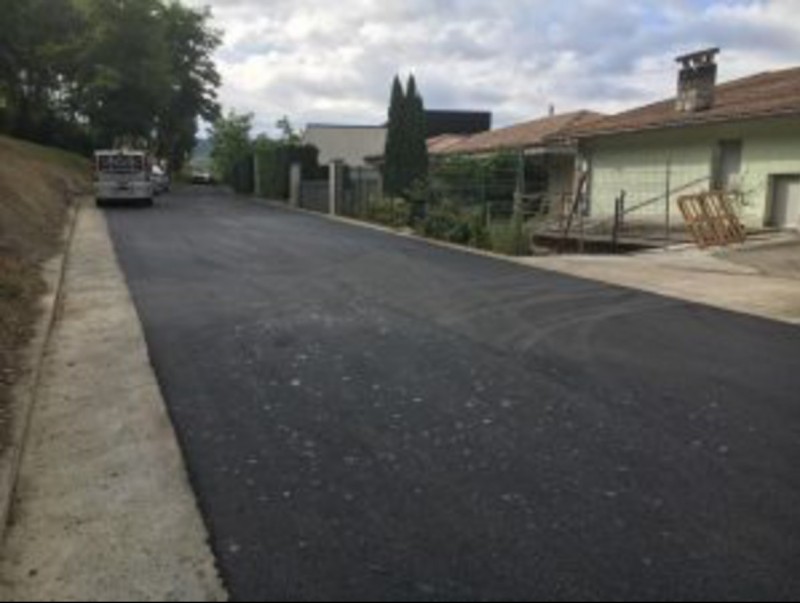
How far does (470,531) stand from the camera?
5594mm

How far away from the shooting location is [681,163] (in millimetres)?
28859

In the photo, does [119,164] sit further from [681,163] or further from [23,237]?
[681,163]

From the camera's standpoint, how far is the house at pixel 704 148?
82.4 feet

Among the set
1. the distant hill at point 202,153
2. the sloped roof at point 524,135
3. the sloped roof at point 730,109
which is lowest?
the distant hill at point 202,153

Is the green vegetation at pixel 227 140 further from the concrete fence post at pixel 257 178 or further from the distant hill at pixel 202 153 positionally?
the concrete fence post at pixel 257 178

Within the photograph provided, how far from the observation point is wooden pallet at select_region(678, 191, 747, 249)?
76.4 feet

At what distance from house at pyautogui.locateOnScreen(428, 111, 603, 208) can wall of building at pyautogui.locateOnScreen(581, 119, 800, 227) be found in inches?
48.8

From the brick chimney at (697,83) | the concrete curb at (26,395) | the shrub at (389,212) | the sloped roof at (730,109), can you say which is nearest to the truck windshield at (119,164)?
the shrub at (389,212)

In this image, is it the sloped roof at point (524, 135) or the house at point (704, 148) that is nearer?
the house at point (704, 148)

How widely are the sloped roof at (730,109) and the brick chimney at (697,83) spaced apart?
11.9 inches

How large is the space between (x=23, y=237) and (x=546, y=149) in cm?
1983

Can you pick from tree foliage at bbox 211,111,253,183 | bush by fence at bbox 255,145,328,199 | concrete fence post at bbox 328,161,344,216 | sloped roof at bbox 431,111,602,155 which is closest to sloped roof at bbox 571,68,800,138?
sloped roof at bbox 431,111,602,155

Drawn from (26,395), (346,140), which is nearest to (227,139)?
(346,140)

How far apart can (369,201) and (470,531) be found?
31.3m
